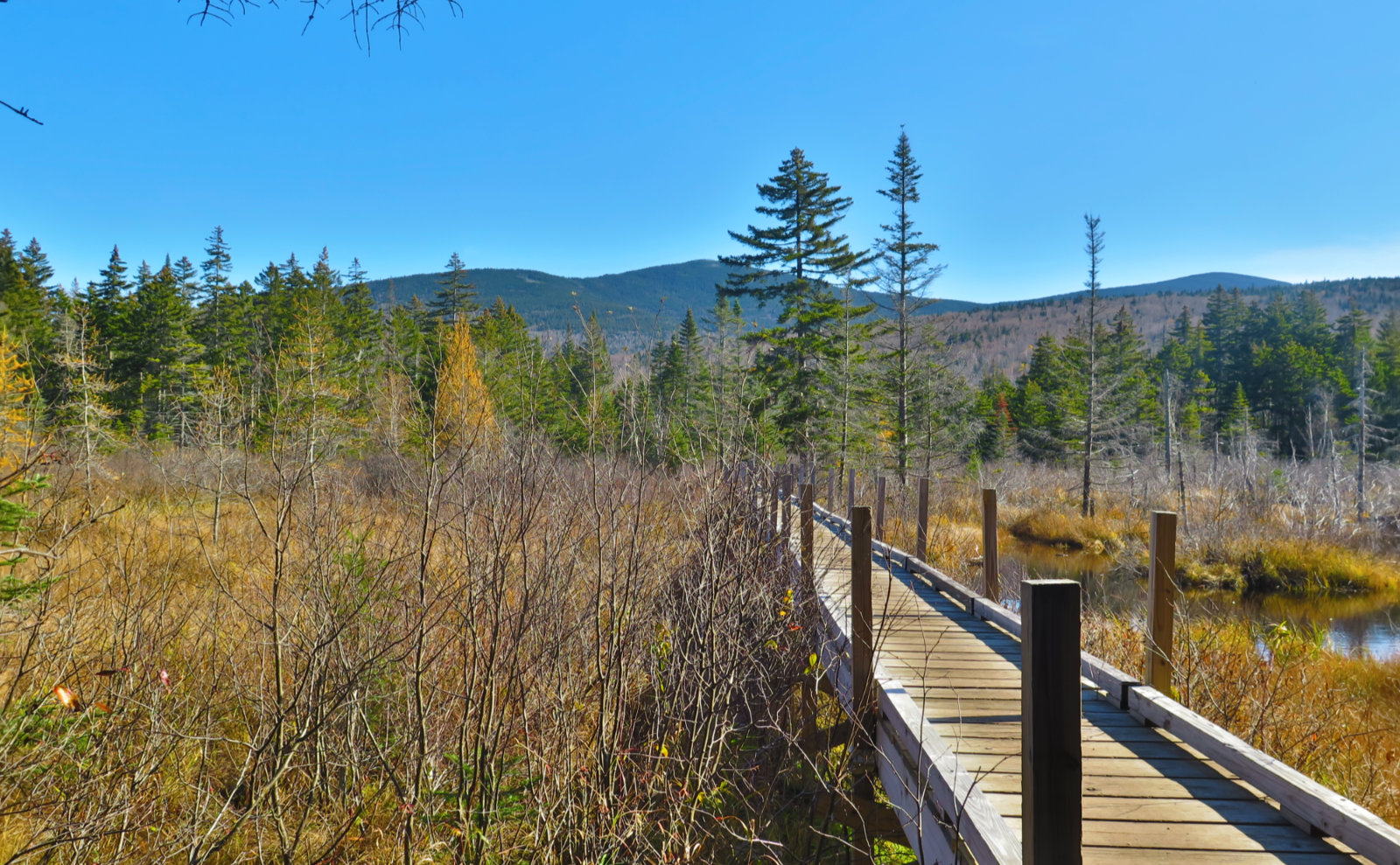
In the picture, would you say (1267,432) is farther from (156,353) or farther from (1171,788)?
(156,353)

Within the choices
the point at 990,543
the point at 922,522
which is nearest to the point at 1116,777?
the point at 990,543

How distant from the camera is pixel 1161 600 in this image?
4.84m

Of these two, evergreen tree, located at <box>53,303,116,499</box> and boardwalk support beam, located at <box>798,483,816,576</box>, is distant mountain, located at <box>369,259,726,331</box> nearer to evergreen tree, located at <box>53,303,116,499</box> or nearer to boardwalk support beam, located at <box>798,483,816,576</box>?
evergreen tree, located at <box>53,303,116,499</box>

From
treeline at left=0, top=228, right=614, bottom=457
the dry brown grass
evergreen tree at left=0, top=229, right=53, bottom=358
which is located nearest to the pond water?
the dry brown grass

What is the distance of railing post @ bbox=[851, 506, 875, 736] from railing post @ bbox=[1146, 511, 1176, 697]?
1809 millimetres

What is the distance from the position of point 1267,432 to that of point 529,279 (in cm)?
14495

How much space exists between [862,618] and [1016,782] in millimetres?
1570

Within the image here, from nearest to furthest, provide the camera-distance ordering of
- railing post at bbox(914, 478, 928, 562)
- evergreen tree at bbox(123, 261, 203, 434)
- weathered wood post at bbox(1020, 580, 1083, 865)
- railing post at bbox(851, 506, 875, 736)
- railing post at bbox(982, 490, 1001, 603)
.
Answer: weathered wood post at bbox(1020, 580, 1083, 865)
railing post at bbox(851, 506, 875, 736)
railing post at bbox(982, 490, 1001, 603)
railing post at bbox(914, 478, 928, 562)
evergreen tree at bbox(123, 261, 203, 434)

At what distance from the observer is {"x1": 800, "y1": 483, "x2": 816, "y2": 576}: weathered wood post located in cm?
636

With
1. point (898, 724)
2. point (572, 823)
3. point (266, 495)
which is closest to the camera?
point (572, 823)

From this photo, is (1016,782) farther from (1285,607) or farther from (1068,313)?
(1068,313)

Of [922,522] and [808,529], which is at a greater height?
[808,529]

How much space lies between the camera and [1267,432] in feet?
161

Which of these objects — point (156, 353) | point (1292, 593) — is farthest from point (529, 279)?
point (1292, 593)
